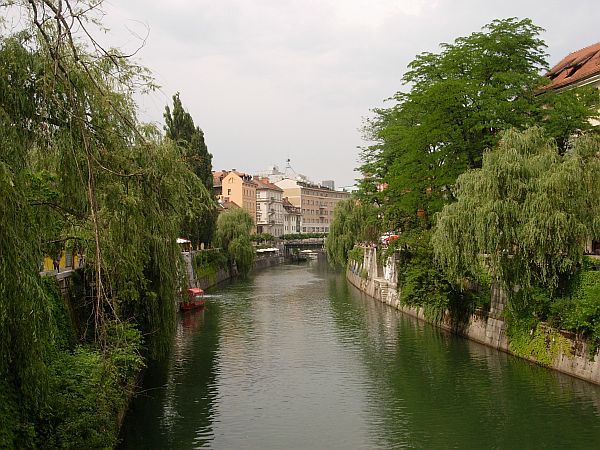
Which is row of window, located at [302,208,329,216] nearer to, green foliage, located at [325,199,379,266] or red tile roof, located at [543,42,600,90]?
green foliage, located at [325,199,379,266]

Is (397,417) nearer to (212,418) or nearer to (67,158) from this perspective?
(212,418)

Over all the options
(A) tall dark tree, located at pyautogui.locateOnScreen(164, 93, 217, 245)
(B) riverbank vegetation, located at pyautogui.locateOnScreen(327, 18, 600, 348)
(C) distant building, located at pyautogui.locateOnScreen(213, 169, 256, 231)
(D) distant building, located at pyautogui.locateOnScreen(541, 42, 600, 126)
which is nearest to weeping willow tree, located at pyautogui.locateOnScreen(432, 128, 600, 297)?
(B) riverbank vegetation, located at pyautogui.locateOnScreen(327, 18, 600, 348)

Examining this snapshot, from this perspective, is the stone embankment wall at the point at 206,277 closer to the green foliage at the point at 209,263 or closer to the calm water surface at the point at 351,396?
the green foliage at the point at 209,263

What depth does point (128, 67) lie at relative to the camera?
9.85m

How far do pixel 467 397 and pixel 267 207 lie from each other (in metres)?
91.2

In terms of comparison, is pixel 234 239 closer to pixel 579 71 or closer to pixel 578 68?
pixel 578 68

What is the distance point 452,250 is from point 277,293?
77.3 feet

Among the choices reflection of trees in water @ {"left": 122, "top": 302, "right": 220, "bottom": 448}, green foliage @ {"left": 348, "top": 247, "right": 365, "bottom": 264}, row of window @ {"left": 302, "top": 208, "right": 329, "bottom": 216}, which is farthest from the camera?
row of window @ {"left": 302, "top": 208, "right": 329, "bottom": 216}

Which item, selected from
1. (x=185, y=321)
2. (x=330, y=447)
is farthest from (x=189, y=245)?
(x=330, y=447)

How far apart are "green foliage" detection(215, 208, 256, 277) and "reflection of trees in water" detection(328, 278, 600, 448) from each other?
28.6 m

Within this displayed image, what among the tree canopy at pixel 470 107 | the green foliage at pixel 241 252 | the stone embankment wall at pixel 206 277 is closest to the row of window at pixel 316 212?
the stone embankment wall at pixel 206 277

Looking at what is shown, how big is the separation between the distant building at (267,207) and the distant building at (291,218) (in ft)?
12.1

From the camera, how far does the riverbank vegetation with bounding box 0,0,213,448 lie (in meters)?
7.09

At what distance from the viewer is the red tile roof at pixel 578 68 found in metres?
→ 28.9
